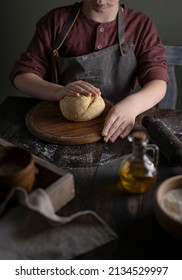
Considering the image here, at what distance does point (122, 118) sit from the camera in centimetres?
97

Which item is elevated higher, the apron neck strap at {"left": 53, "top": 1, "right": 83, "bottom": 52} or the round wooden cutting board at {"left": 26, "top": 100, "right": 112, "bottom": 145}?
the apron neck strap at {"left": 53, "top": 1, "right": 83, "bottom": 52}

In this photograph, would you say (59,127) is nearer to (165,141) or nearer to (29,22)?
(165,141)

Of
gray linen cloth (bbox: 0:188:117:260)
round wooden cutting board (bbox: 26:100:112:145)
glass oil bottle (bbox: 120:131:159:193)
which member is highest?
glass oil bottle (bbox: 120:131:159:193)

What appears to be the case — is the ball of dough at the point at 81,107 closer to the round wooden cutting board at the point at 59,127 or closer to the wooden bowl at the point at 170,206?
the round wooden cutting board at the point at 59,127

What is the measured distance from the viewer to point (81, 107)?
962mm

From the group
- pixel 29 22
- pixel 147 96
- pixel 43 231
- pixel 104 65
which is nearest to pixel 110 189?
pixel 43 231

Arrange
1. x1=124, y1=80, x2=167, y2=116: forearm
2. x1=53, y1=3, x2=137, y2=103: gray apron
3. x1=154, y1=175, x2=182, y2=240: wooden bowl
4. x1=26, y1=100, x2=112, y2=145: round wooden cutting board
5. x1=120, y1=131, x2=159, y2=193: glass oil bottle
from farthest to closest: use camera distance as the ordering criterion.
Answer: x1=53, y1=3, x2=137, y2=103: gray apron
x1=124, y1=80, x2=167, y2=116: forearm
x1=26, y1=100, x2=112, y2=145: round wooden cutting board
x1=120, y1=131, x2=159, y2=193: glass oil bottle
x1=154, y1=175, x2=182, y2=240: wooden bowl

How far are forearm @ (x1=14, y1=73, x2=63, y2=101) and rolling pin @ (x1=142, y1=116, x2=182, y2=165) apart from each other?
26cm

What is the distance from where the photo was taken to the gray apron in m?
1.18

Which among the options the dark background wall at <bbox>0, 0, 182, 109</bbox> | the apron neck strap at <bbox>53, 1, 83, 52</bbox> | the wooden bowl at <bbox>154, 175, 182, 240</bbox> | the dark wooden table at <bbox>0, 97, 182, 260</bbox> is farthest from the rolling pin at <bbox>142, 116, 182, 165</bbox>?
the dark background wall at <bbox>0, 0, 182, 109</bbox>

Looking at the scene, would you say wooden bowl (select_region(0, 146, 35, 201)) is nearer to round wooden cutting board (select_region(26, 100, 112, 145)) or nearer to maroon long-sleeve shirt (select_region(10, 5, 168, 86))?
round wooden cutting board (select_region(26, 100, 112, 145))

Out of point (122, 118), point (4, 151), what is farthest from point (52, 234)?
point (122, 118)

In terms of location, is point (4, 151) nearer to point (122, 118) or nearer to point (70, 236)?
point (70, 236)

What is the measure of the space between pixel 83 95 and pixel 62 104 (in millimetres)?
60
